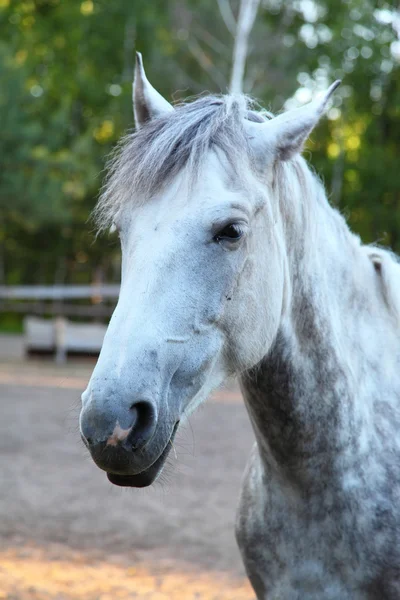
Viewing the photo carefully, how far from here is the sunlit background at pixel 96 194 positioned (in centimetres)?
483

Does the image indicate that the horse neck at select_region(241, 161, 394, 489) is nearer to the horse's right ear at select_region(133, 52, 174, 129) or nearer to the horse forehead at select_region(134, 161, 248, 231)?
the horse forehead at select_region(134, 161, 248, 231)

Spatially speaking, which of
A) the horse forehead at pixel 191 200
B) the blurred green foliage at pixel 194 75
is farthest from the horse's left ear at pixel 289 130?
the blurred green foliage at pixel 194 75

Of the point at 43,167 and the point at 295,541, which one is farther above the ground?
the point at 43,167

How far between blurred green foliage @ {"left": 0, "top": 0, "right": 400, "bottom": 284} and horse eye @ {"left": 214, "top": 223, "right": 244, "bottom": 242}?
765 inches

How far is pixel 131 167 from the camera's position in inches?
83.6

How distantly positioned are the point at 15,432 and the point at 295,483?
22.0ft

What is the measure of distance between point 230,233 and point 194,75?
23158mm

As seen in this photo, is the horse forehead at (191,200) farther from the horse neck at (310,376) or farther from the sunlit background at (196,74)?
the sunlit background at (196,74)

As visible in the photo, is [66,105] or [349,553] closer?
[349,553]

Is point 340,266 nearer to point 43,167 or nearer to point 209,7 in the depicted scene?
point 43,167

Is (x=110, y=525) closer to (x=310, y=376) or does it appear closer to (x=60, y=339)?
(x=310, y=376)

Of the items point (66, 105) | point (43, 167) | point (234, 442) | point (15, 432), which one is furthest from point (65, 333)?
point (66, 105)

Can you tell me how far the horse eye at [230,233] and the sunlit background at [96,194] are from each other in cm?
295

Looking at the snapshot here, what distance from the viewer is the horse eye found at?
6.61ft
